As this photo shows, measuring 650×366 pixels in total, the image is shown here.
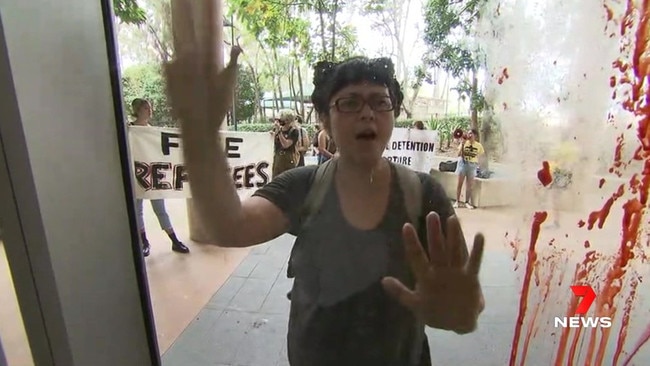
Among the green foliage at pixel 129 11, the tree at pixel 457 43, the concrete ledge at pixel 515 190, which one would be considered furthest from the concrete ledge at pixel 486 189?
the green foliage at pixel 129 11

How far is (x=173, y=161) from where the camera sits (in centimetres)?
65

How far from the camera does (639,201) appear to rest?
0.63 m

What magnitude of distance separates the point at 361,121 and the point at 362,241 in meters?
0.20

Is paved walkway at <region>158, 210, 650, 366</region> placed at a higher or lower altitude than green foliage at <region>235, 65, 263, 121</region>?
lower

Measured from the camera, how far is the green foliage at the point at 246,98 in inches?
25.3

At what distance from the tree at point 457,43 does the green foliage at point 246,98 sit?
31 centimetres

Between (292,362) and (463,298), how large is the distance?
345mm

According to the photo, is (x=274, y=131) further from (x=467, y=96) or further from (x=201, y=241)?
(x=467, y=96)

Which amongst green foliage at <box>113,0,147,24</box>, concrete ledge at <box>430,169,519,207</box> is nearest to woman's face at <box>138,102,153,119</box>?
green foliage at <box>113,0,147,24</box>

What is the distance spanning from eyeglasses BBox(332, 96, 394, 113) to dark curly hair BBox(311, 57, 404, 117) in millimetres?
20

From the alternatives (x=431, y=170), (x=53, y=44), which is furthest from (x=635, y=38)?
(x=53, y=44)

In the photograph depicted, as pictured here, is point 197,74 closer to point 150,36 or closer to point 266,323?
point 150,36

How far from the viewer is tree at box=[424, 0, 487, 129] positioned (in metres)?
0.63

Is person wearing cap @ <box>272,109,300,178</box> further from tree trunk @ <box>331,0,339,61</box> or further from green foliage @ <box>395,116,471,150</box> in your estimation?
green foliage @ <box>395,116,471,150</box>
